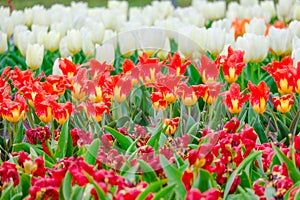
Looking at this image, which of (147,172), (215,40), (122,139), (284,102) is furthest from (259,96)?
(215,40)

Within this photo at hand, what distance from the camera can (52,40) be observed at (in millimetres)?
5004

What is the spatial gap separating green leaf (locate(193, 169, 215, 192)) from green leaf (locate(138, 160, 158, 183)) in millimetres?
257

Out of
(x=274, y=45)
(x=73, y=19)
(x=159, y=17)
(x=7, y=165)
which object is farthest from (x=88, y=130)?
(x=159, y=17)

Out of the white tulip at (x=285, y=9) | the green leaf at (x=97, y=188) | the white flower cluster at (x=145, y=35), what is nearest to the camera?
the green leaf at (x=97, y=188)

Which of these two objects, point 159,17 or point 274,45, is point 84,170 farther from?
point 159,17

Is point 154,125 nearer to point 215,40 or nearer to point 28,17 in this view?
point 215,40

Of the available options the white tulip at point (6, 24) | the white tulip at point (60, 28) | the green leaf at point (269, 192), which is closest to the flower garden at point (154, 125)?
the green leaf at point (269, 192)

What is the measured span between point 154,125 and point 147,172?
69cm

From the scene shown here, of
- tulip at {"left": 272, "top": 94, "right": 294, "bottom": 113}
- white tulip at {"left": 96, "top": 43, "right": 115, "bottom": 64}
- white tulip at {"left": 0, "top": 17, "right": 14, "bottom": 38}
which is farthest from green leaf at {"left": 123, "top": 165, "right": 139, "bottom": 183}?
white tulip at {"left": 0, "top": 17, "right": 14, "bottom": 38}

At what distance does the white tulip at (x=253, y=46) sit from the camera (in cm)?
405

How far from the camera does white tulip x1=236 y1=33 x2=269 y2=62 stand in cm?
405

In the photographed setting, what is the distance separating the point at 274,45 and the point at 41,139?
1.96 metres

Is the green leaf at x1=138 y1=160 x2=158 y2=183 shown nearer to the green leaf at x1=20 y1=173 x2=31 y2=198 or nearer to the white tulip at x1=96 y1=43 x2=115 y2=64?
the green leaf at x1=20 y1=173 x2=31 y2=198

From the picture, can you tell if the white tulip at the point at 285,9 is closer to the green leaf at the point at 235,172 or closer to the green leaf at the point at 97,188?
the green leaf at the point at 235,172
